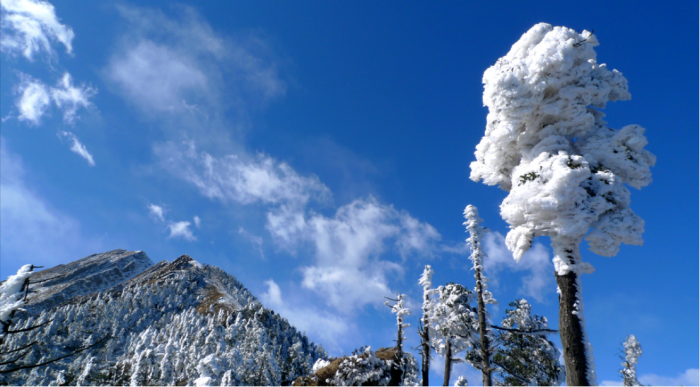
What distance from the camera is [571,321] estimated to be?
6602 mm

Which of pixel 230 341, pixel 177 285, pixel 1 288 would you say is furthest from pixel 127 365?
pixel 177 285

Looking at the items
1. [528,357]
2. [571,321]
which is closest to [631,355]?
[528,357]

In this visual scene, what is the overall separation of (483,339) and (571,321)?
7.92m

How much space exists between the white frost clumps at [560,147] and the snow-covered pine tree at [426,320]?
14138mm

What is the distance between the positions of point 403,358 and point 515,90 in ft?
56.8

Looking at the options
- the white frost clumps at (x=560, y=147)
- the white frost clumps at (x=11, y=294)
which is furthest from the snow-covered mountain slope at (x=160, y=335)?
the white frost clumps at (x=560, y=147)

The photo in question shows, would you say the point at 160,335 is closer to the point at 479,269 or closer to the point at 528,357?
the point at 528,357

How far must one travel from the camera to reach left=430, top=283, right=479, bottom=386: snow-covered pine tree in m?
19.7

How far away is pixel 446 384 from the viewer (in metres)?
17.5

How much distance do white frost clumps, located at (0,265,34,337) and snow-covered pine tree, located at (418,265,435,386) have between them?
18425 millimetres

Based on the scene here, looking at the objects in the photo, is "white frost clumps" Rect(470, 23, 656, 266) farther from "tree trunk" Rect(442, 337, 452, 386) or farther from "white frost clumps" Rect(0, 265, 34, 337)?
"tree trunk" Rect(442, 337, 452, 386)

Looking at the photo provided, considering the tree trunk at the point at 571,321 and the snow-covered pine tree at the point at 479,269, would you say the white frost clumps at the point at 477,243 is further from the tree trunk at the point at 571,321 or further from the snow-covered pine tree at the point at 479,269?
the tree trunk at the point at 571,321

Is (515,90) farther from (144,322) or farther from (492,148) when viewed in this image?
(144,322)

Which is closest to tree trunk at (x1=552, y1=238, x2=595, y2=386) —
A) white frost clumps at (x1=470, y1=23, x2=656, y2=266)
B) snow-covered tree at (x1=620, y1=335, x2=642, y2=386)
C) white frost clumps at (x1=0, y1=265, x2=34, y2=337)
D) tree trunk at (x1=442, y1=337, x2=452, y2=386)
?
white frost clumps at (x1=470, y1=23, x2=656, y2=266)
